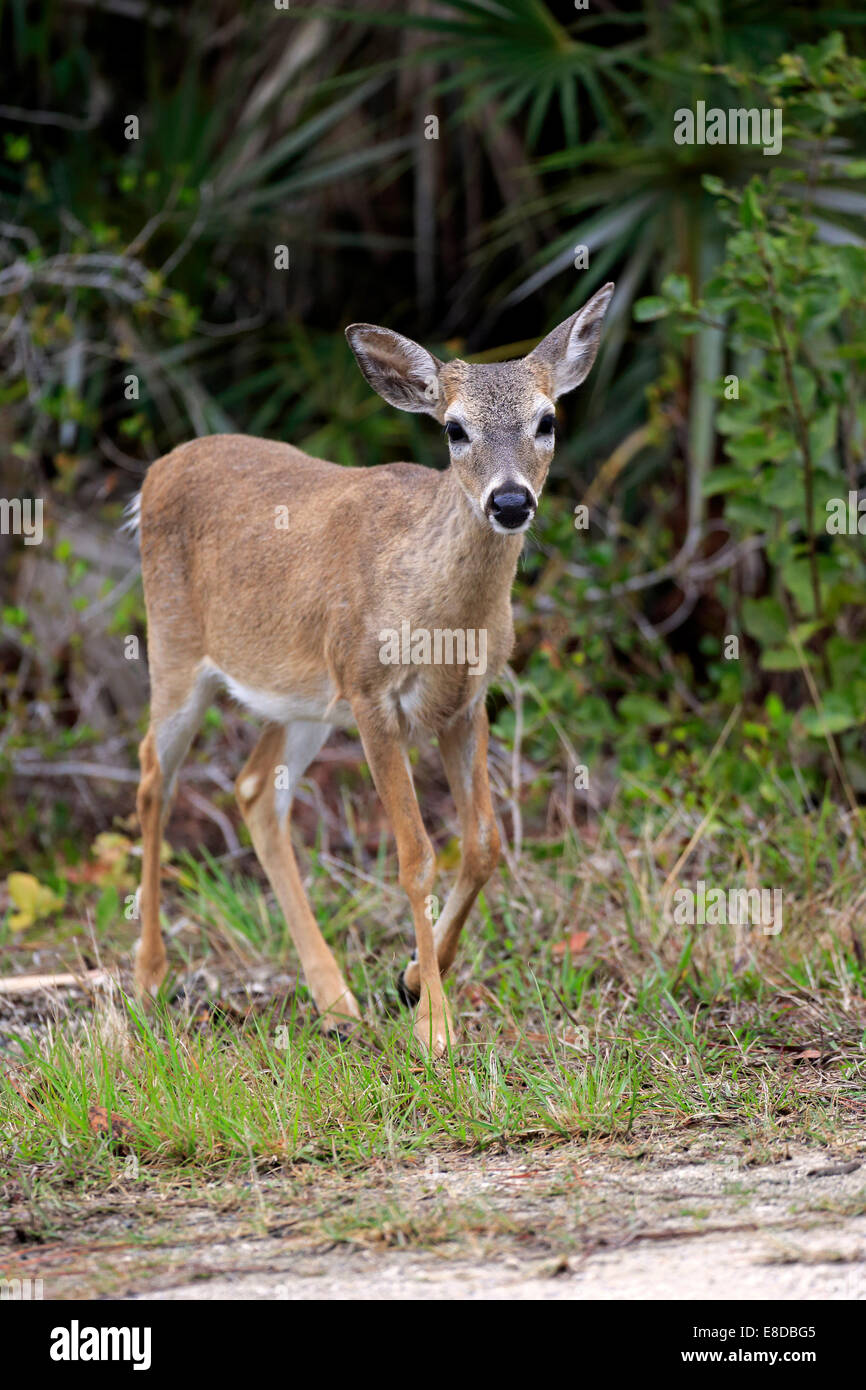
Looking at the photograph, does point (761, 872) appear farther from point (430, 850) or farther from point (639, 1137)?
point (639, 1137)

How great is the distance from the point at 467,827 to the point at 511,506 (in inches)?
48.0

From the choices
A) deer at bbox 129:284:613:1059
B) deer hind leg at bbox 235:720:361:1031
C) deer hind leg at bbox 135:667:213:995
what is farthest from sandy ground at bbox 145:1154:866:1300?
deer hind leg at bbox 135:667:213:995

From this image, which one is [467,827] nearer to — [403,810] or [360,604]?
[403,810]

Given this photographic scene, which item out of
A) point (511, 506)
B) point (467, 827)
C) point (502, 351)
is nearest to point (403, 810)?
point (467, 827)

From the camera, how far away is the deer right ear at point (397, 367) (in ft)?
17.4

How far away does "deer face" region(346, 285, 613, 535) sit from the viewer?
488cm

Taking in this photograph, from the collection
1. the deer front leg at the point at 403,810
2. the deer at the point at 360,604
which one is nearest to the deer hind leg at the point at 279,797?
the deer at the point at 360,604

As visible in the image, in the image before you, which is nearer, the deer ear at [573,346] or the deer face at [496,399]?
the deer face at [496,399]

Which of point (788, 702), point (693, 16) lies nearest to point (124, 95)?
point (693, 16)

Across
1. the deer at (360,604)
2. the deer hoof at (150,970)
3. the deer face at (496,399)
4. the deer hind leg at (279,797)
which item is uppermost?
the deer face at (496,399)

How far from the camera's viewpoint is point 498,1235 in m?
3.71

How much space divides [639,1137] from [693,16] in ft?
19.9

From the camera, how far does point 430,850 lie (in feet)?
18.0

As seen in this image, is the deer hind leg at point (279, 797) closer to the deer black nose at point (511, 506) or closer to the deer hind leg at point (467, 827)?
the deer hind leg at point (467, 827)
